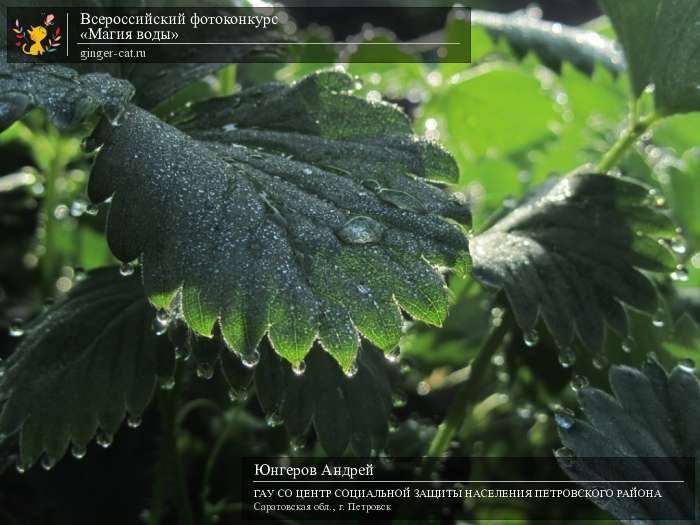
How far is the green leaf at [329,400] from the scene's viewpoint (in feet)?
2.54

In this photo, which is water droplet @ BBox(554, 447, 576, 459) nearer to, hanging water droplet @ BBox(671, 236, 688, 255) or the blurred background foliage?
the blurred background foliage

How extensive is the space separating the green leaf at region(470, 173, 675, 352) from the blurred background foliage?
5 cm

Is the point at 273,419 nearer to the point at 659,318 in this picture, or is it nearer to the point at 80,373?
the point at 80,373

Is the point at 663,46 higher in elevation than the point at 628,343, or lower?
higher

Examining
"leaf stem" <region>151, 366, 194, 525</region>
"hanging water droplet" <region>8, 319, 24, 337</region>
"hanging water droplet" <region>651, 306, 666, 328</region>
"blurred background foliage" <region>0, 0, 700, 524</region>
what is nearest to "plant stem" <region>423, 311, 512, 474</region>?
"blurred background foliage" <region>0, 0, 700, 524</region>

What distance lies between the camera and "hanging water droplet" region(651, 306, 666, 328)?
0.86 m

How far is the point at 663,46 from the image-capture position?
875 millimetres

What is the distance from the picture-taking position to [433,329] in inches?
47.3

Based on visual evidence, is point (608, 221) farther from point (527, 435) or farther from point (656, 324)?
point (527, 435)

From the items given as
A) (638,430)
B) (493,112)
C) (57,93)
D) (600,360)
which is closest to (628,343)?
(600,360)

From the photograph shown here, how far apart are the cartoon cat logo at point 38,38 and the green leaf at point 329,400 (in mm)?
333

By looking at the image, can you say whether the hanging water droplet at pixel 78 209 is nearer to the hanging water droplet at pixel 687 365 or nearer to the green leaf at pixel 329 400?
the green leaf at pixel 329 400

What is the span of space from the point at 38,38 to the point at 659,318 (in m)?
0.63

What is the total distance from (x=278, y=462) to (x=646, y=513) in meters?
0.46
